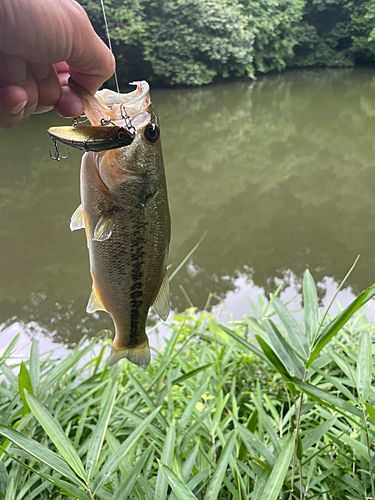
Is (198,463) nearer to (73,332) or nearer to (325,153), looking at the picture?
(73,332)

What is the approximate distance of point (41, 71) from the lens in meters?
1.23

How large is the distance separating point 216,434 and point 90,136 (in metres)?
1.58

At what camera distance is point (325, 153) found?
9.48 meters

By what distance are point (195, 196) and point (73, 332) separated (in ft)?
13.5

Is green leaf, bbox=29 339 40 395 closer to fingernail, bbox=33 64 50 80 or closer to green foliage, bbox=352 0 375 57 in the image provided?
fingernail, bbox=33 64 50 80

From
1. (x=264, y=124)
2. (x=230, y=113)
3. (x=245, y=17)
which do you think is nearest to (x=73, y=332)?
(x=264, y=124)

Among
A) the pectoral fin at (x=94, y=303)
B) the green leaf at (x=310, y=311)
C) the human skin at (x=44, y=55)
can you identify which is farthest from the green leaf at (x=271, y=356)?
the human skin at (x=44, y=55)

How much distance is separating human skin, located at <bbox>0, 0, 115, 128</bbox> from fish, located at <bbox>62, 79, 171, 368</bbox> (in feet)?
0.30

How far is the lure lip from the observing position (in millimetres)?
741

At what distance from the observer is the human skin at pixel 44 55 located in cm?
100

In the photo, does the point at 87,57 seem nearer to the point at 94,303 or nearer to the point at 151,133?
the point at 151,133

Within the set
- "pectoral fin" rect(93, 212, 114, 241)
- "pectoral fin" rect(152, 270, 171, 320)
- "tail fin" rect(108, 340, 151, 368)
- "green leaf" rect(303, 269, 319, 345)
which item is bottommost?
"green leaf" rect(303, 269, 319, 345)

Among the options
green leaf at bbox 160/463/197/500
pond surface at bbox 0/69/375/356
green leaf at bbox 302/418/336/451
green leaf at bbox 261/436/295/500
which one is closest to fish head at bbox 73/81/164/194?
green leaf at bbox 160/463/197/500

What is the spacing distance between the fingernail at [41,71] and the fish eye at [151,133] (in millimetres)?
486
